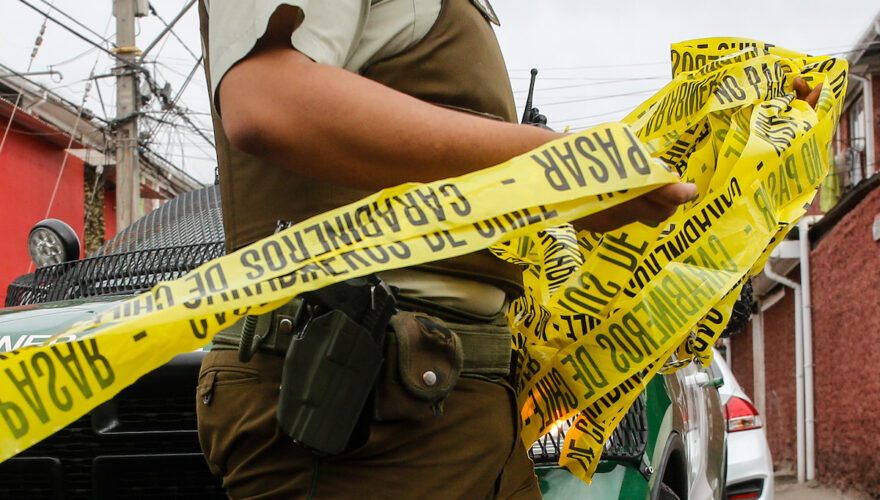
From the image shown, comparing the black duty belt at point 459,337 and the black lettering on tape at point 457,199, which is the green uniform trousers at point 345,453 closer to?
the black duty belt at point 459,337

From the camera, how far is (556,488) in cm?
201

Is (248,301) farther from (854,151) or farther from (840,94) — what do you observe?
(854,151)

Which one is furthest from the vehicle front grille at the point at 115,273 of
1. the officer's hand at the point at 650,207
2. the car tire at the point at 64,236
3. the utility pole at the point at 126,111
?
the utility pole at the point at 126,111

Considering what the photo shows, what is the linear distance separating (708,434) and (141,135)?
42.4 ft

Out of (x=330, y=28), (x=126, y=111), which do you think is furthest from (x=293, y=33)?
(x=126, y=111)

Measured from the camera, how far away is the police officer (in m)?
1.07

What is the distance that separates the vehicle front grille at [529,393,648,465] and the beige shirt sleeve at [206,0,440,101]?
1126mm

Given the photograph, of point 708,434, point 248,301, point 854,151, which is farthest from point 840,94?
point 854,151

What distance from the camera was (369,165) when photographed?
110 cm

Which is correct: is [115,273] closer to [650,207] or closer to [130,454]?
[130,454]

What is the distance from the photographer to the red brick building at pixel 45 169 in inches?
645

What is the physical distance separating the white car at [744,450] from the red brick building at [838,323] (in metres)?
5.17

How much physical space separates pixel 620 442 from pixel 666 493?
372 mm

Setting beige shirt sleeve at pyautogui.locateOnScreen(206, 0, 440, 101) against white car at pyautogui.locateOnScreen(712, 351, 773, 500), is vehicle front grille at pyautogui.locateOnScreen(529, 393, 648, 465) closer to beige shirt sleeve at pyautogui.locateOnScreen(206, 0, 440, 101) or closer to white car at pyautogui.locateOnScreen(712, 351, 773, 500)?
beige shirt sleeve at pyautogui.locateOnScreen(206, 0, 440, 101)
